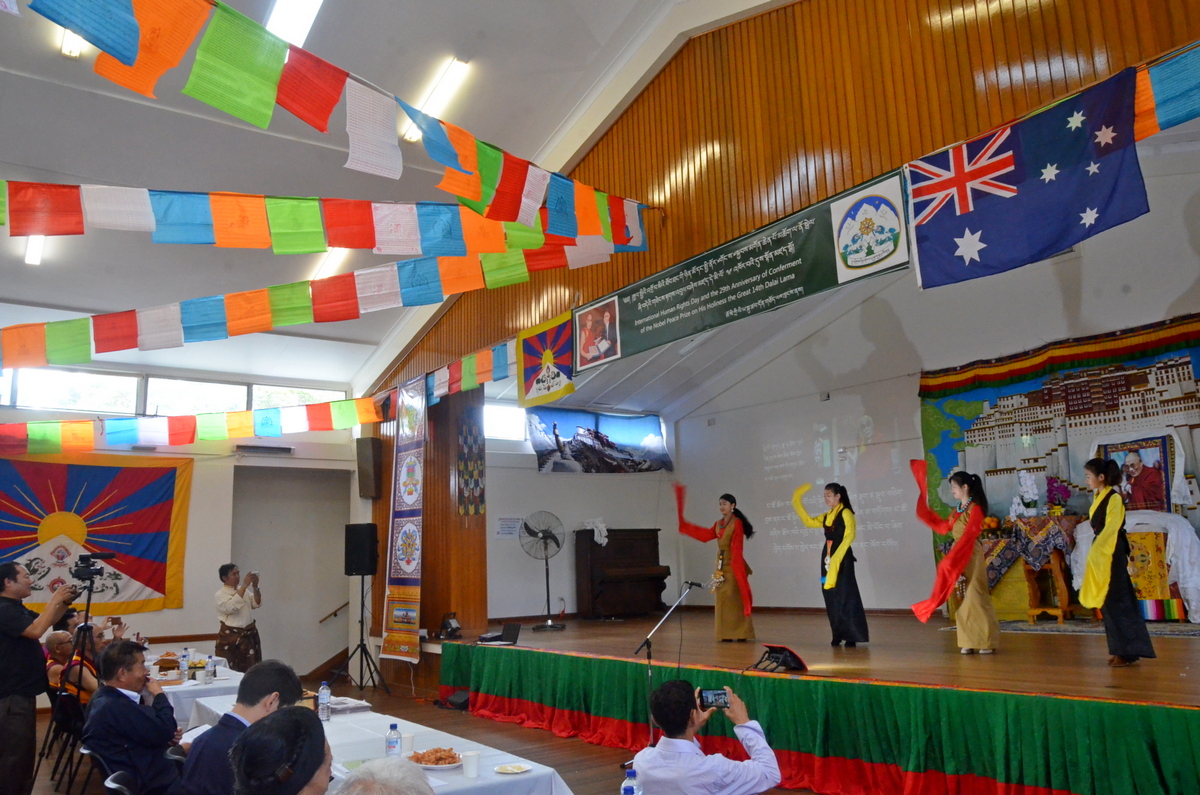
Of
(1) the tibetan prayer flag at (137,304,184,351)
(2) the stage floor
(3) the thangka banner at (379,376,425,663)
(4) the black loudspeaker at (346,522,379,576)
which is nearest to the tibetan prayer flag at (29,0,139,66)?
(1) the tibetan prayer flag at (137,304,184,351)

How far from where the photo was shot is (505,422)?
40.3 ft

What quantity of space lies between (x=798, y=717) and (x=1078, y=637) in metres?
3.62

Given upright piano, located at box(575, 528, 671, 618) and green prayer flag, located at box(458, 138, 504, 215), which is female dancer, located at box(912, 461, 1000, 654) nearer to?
green prayer flag, located at box(458, 138, 504, 215)

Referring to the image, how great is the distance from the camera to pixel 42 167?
7.07m

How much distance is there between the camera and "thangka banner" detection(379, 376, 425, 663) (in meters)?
9.39

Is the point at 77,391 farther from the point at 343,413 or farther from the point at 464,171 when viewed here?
the point at 464,171

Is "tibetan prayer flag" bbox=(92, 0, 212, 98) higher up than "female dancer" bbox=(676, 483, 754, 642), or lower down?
higher up

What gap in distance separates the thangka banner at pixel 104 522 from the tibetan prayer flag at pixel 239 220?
20.5ft

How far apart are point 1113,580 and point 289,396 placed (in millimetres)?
9937

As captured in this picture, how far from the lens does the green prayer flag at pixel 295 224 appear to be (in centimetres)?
504

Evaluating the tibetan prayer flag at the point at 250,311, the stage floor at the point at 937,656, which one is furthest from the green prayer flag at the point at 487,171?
the stage floor at the point at 937,656

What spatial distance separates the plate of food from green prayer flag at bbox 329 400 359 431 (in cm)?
726

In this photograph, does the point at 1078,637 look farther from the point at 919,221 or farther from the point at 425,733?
the point at 425,733

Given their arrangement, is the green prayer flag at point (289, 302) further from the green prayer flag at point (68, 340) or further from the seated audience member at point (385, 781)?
the seated audience member at point (385, 781)
